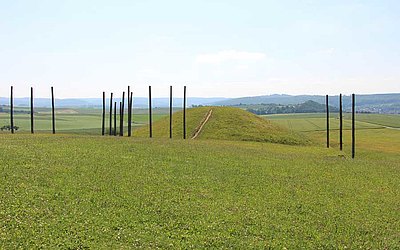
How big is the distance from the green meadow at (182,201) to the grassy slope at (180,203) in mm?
55

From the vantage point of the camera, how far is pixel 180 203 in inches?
735

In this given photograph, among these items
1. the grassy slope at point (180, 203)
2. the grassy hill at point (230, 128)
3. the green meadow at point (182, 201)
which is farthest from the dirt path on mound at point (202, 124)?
the grassy slope at point (180, 203)

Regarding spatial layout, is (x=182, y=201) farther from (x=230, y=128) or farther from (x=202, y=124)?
(x=202, y=124)

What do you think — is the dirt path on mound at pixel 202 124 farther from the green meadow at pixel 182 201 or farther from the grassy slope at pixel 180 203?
the grassy slope at pixel 180 203

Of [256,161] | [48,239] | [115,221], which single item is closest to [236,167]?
[256,161]

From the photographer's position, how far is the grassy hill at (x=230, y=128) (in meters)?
58.0

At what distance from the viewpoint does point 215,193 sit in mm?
21000

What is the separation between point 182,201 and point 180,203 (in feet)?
1.16

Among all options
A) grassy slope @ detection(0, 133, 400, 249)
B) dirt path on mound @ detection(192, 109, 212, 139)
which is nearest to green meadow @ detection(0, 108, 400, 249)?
grassy slope @ detection(0, 133, 400, 249)

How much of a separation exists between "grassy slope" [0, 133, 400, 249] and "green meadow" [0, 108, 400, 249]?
55 millimetres

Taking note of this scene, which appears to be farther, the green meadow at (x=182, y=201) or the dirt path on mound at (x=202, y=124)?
the dirt path on mound at (x=202, y=124)

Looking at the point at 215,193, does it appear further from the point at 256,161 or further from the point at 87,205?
the point at 256,161

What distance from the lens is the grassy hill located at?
190ft

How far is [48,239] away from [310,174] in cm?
1956
